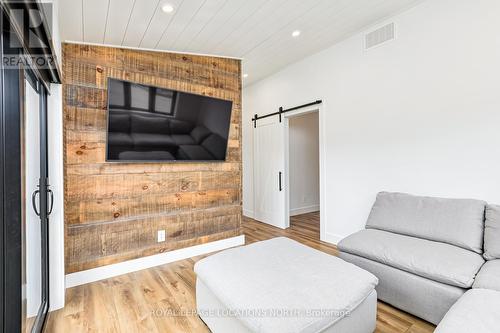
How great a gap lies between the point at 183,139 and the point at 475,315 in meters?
2.88

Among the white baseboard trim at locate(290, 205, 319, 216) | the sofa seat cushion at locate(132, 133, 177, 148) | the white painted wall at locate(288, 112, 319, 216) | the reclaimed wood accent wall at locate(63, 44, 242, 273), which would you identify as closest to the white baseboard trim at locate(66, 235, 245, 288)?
the reclaimed wood accent wall at locate(63, 44, 242, 273)

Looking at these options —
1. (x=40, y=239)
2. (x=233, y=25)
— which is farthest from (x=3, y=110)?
(x=233, y=25)

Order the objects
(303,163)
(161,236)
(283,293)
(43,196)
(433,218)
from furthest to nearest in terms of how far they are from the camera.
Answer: (303,163) < (161,236) < (433,218) < (43,196) < (283,293)

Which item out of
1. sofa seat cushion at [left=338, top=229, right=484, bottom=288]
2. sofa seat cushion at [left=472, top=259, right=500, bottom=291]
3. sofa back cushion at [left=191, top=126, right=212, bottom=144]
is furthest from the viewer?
sofa back cushion at [left=191, top=126, right=212, bottom=144]

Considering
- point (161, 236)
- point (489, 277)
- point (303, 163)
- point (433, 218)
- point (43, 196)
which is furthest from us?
point (303, 163)

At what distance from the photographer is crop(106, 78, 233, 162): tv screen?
2641 mm

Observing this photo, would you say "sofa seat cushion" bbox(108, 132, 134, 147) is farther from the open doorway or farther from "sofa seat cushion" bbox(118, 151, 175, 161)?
the open doorway

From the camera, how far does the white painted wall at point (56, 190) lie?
204 centimetres

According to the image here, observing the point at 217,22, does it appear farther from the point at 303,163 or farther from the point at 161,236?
the point at 303,163

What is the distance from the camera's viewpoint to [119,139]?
105 inches

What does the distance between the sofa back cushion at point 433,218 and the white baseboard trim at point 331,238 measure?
87 centimetres

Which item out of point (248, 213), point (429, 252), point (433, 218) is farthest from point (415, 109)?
point (248, 213)

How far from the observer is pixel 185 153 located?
10.2 ft

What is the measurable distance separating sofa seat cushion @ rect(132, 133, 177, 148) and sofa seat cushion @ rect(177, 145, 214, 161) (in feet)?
0.42
